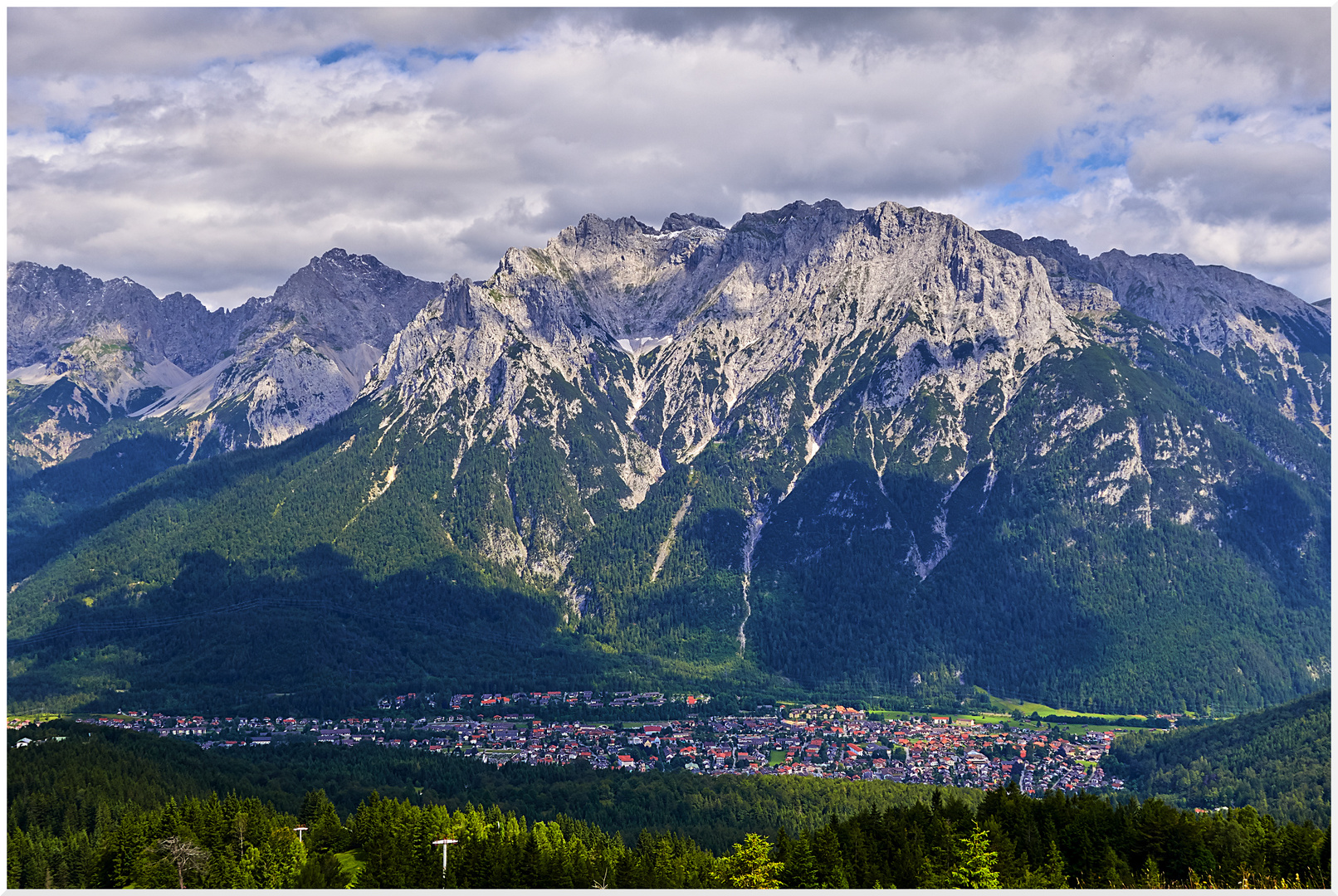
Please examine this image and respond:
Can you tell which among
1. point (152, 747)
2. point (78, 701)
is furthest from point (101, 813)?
point (78, 701)

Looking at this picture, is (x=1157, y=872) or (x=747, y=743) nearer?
(x=1157, y=872)

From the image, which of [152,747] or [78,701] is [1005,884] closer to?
[152,747]

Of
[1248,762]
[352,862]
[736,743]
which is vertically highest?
[352,862]

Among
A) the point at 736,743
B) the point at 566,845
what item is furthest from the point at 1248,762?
the point at 566,845

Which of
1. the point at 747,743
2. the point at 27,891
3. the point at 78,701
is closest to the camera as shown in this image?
the point at 27,891

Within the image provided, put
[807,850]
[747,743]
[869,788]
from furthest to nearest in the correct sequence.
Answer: [747,743], [869,788], [807,850]

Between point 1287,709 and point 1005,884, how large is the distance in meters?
111

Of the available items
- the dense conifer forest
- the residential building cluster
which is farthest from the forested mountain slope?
the dense conifer forest

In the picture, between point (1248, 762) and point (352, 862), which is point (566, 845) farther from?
point (1248, 762)

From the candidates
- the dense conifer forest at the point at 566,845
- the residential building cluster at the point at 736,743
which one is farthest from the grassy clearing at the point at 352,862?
the residential building cluster at the point at 736,743

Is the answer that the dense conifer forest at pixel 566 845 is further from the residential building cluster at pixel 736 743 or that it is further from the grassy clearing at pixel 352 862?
the residential building cluster at pixel 736 743

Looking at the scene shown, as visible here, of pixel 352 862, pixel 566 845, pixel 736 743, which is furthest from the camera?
pixel 736 743

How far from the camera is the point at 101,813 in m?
104

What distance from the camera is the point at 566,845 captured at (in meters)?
93.3
